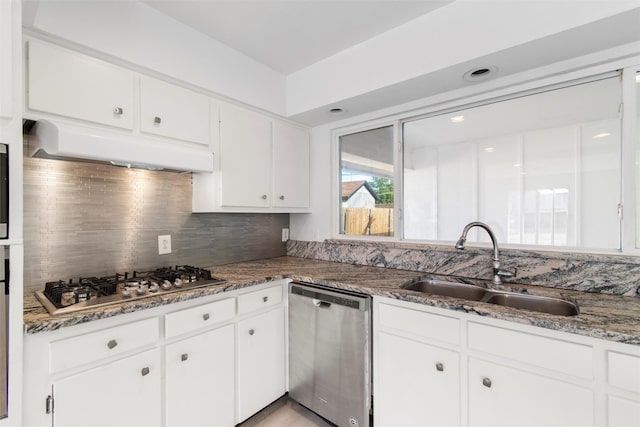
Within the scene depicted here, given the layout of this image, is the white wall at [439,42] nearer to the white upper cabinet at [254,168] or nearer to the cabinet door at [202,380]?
the white upper cabinet at [254,168]

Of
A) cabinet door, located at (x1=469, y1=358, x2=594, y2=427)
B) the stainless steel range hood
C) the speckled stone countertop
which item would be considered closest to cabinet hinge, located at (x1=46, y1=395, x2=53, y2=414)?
the speckled stone countertop

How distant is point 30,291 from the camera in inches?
56.6

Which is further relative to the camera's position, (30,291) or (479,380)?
(30,291)

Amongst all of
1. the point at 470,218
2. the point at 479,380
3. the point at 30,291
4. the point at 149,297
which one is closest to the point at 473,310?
the point at 479,380

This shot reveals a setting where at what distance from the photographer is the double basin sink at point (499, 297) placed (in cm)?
143

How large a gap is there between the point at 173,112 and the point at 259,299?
4.19ft

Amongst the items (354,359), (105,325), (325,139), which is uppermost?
(325,139)

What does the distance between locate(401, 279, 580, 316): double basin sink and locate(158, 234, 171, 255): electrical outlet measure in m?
1.60

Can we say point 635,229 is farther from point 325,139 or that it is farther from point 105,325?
point 105,325

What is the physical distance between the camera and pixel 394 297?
1521 millimetres

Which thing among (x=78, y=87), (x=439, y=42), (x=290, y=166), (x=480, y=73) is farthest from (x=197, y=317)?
(x=480, y=73)

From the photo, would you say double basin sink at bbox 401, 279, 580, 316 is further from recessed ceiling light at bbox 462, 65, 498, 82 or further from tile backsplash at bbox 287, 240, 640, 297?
recessed ceiling light at bbox 462, 65, 498, 82

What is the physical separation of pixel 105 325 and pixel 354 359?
1.25 metres

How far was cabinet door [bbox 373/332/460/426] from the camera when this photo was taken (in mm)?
1373
